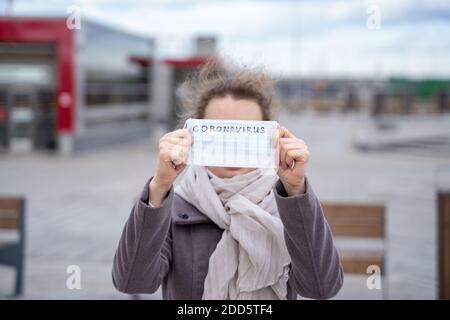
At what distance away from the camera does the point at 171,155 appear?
148 centimetres

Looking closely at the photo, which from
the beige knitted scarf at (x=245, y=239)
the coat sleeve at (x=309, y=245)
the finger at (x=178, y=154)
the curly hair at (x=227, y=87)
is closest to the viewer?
the finger at (x=178, y=154)

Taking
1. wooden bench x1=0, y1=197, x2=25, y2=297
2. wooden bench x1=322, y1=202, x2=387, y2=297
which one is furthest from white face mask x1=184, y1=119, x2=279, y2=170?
wooden bench x1=0, y1=197, x2=25, y2=297

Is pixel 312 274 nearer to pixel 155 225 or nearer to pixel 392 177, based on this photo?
pixel 155 225

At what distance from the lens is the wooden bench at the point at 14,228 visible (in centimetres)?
433

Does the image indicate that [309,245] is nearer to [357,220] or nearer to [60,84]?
[357,220]

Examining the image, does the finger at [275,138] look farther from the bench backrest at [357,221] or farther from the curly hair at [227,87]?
the bench backrest at [357,221]

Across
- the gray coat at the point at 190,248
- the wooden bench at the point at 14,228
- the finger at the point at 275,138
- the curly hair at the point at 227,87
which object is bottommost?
the wooden bench at the point at 14,228

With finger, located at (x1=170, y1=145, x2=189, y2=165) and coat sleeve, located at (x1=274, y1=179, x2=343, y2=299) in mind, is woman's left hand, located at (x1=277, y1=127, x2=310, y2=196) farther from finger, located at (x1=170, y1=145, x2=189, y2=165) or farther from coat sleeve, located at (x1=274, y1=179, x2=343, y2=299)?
finger, located at (x1=170, y1=145, x2=189, y2=165)

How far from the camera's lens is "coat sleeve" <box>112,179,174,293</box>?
162cm

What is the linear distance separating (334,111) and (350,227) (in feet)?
132

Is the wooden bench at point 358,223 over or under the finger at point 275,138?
under

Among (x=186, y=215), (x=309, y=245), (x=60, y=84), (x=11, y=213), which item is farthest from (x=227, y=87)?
(x=60, y=84)

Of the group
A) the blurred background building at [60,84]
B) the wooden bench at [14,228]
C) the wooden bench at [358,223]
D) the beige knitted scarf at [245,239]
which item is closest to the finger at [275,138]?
the beige knitted scarf at [245,239]
